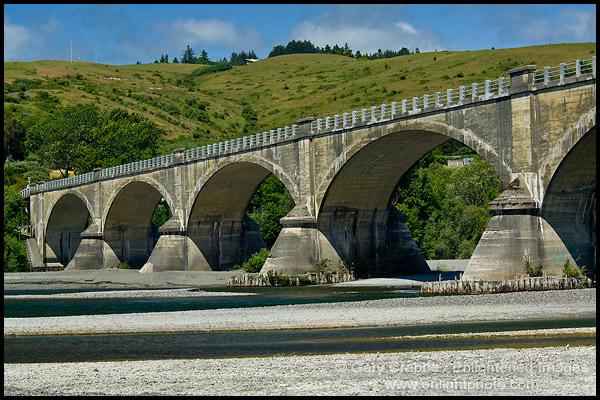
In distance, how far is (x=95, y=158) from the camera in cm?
11488

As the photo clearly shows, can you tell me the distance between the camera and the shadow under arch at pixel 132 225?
285 feet

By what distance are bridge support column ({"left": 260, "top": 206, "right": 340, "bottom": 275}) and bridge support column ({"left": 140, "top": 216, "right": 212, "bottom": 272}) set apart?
1810 centimetres

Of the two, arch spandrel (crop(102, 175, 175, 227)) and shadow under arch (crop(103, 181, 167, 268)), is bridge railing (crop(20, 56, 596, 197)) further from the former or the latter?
shadow under arch (crop(103, 181, 167, 268))

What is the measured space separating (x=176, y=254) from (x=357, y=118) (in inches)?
1029

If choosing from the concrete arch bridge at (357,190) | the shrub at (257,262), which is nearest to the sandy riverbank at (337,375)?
the concrete arch bridge at (357,190)

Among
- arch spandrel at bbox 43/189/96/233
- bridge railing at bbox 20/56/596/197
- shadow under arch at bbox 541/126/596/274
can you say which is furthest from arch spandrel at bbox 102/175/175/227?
shadow under arch at bbox 541/126/596/274

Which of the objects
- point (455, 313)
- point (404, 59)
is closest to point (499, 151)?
point (455, 313)

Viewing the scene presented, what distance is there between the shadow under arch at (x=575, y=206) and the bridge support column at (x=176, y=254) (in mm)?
40605

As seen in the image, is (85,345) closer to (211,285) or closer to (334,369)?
(334,369)

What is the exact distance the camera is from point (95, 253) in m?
88.1

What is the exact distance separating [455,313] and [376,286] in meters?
21.0

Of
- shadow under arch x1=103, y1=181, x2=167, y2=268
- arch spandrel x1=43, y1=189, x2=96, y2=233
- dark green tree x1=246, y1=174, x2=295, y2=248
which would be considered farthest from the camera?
arch spandrel x1=43, y1=189, x2=96, y2=233

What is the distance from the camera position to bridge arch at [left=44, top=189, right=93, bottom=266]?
10094 cm

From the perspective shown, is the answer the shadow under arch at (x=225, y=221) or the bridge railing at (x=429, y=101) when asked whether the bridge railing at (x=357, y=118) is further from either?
the shadow under arch at (x=225, y=221)
